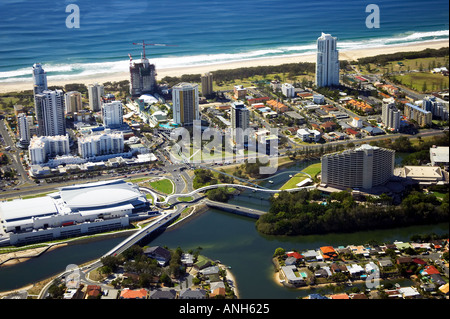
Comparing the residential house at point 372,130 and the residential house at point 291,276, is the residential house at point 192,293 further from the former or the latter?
the residential house at point 372,130

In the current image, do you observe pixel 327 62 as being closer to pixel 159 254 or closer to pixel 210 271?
pixel 159 254

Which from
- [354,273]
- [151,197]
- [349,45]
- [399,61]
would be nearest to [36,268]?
[151,197]

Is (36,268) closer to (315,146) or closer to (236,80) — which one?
(315,146)

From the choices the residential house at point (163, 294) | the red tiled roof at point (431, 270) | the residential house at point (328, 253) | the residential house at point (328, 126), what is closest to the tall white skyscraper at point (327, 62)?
the residential house at point (328, 126)

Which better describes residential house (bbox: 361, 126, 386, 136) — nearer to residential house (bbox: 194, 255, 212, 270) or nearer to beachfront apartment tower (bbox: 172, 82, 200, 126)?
beachfront apartment tower (bbox: 172, 82, 200, 126)

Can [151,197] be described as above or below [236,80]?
below

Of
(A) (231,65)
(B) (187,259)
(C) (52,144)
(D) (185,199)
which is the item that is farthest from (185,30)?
(B) (187,259)

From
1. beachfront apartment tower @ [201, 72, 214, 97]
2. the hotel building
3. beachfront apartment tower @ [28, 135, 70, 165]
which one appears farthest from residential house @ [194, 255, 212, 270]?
beachfront apartment tower @ [201, 72, 214, 97]
